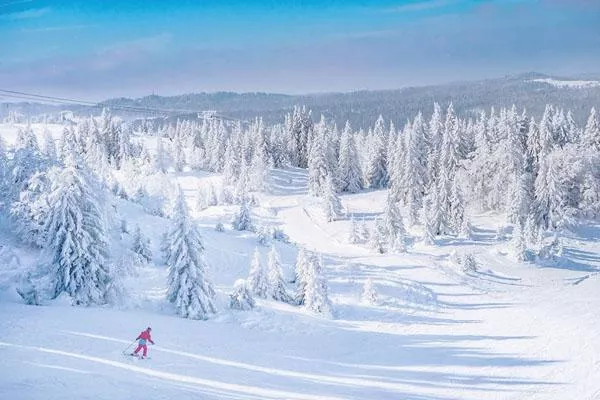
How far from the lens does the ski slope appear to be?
1678 centimetres

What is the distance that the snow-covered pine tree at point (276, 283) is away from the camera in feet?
108

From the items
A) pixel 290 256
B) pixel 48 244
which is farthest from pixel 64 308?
pixel 290 256

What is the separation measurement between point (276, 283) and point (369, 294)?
273 inches

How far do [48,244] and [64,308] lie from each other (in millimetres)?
3788

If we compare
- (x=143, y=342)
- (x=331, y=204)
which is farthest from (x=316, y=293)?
(x=331, y=204)

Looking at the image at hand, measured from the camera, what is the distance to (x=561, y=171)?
6278 centimetres

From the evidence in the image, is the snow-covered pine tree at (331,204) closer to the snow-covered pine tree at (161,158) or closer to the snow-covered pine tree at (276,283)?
the snow-covered pine tree at (276,283)

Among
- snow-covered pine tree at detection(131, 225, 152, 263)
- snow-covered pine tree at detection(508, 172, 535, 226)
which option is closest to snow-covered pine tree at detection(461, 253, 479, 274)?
snow-covered pine tree at detection(508, 172, 535, 226)

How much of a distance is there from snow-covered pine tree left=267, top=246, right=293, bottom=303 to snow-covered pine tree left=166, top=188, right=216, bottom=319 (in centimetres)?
585

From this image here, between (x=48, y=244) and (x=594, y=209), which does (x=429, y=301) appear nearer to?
(x=48, y=244)

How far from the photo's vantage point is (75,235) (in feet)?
84.0

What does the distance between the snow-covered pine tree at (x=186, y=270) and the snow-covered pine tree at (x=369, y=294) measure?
12142 mm

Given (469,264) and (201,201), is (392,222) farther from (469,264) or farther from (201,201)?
(201,201)

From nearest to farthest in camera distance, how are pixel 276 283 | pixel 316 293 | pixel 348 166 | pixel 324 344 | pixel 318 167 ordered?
1. pixel 324 344
2. pixel 316 293
3. pixel 276 283
4. pixel 318 167
5. pixel 348 166
